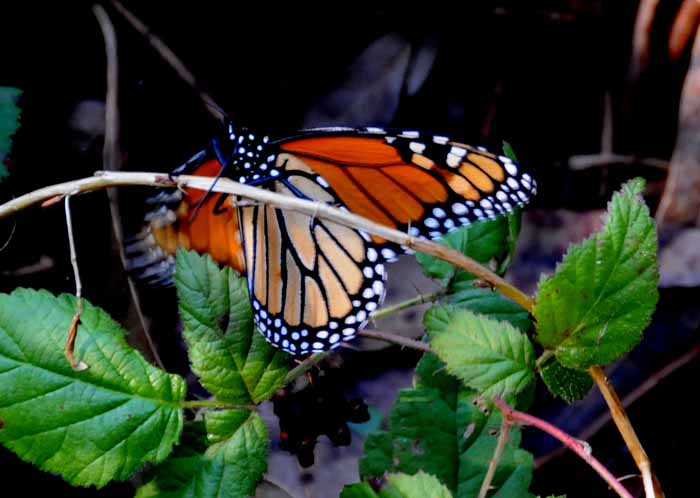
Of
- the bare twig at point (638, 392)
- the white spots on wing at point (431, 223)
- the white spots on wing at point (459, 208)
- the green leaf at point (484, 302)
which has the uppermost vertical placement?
the white spots on wing at point (459, 208)

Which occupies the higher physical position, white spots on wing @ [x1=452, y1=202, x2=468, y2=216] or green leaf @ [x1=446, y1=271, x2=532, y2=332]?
white spots on wing @ [x1=452, y1=202, x2=468, y2=216]

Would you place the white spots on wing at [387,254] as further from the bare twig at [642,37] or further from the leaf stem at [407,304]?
the bare twig at [642,37]

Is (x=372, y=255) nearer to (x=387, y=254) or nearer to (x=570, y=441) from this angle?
(x=387, y=254)

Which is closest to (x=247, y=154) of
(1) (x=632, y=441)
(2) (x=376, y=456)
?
(2) (x=376, y=456)

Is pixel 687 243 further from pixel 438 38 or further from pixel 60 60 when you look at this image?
pixel 60 60

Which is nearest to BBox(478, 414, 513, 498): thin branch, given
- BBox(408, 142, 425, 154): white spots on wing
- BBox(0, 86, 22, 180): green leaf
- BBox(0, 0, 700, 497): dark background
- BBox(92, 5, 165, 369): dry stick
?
BBox(408, 142, 425, 154): white spots on wing

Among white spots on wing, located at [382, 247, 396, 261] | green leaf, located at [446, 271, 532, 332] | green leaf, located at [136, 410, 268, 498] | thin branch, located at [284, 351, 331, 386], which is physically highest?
white spots on wing, located at [382, 247, 396, 261]

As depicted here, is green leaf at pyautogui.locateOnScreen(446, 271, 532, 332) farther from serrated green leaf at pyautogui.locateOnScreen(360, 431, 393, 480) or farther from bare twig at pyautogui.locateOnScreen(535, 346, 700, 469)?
bare twig at pyautogui.locateOnScreen(535, 346, 700, 469)

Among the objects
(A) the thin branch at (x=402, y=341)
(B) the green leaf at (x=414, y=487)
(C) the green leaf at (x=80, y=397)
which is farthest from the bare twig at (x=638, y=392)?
(C) the green leaf at (x=80, y=397)
